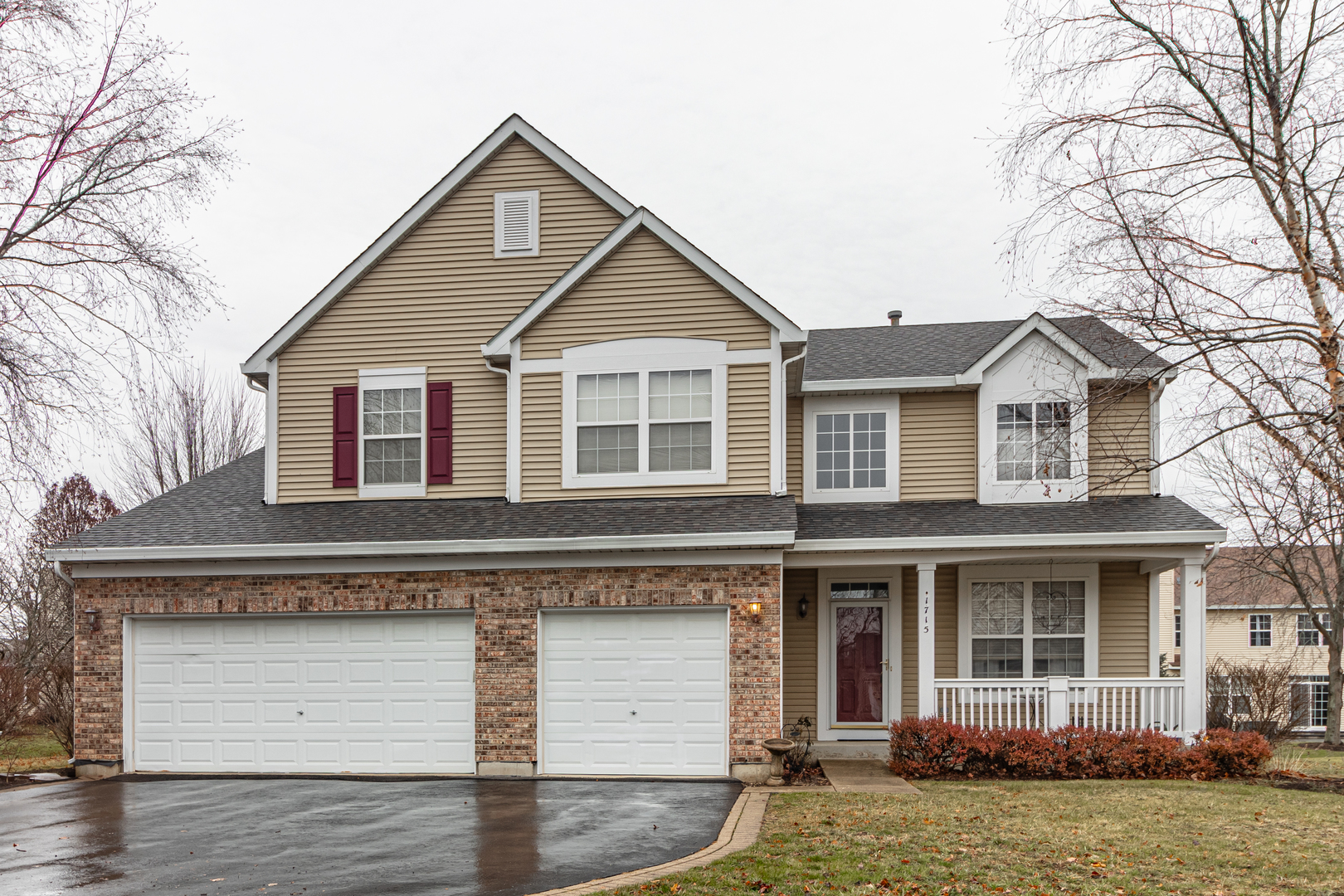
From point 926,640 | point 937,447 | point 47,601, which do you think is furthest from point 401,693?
point 47,601

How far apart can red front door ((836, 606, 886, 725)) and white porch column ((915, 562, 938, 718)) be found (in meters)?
1.58

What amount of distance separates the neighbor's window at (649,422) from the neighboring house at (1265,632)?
27.8m

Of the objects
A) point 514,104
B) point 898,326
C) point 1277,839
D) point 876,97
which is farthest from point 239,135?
point 1277,839

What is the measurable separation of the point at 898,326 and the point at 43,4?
14.2 m

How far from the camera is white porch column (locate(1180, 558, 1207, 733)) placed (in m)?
13.2

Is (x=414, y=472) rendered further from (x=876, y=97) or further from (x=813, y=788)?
(x=876, y=97)

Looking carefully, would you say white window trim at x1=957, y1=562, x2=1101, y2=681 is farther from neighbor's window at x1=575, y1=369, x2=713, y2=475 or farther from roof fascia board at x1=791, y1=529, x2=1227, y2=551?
neighbor's window at x1=575, y1=369, x2=713, y2=475

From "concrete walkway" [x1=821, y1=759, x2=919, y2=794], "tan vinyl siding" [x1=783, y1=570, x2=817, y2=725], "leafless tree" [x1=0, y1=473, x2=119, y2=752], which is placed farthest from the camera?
"leafless tree" [x1=0, y1=473, x2=119, y2=752]

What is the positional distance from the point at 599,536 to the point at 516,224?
5.68m

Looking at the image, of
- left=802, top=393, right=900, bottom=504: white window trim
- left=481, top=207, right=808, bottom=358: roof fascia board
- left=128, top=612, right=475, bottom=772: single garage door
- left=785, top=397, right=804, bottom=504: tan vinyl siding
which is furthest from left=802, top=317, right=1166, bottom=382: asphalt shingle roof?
left=128, top=612, right=475, bottom=772: single garage door

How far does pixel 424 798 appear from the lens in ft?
38.4

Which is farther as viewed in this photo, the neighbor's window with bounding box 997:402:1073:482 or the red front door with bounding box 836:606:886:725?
the red front door with bounding box 836:606:886:725

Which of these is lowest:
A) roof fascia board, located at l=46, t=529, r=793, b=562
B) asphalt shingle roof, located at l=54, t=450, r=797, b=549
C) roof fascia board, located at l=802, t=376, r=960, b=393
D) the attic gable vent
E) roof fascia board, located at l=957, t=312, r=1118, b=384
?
roof fascia board, located at l=46, t=529, r=793, b=562

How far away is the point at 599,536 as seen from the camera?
1291 centimetres
